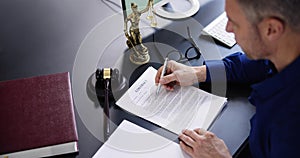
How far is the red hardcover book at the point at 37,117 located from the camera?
103cm

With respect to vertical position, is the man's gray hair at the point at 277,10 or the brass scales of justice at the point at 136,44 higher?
the man's gray hair at the point at 277,10

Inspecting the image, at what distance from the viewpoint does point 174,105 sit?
1137 mm

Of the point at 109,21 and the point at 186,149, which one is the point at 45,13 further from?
the point at 186,149

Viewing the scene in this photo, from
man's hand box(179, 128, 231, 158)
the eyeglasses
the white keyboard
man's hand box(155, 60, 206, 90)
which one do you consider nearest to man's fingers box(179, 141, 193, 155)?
man's hand box(179, 128, 231, 158)

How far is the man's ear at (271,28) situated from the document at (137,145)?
0.39 metres

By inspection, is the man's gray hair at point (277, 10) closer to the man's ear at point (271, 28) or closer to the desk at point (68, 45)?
the man's ear at point (271, 28)

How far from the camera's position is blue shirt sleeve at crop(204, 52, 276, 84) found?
118 cm

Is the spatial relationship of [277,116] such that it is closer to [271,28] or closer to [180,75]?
[271,28]

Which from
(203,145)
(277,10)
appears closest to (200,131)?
(203,145)

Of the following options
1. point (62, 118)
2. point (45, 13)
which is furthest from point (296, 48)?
point (45, 13)

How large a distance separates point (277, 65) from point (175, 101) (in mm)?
337

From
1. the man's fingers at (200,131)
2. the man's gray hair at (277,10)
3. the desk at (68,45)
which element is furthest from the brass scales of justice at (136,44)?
the man's gray hair at (277,10)

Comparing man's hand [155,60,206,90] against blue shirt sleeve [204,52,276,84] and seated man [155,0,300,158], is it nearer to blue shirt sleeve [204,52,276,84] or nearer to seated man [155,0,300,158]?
blue shirt sleeve [204,52,276,84]

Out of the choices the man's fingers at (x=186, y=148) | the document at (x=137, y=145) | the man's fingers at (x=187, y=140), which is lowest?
the document at (x=137, y=145)
